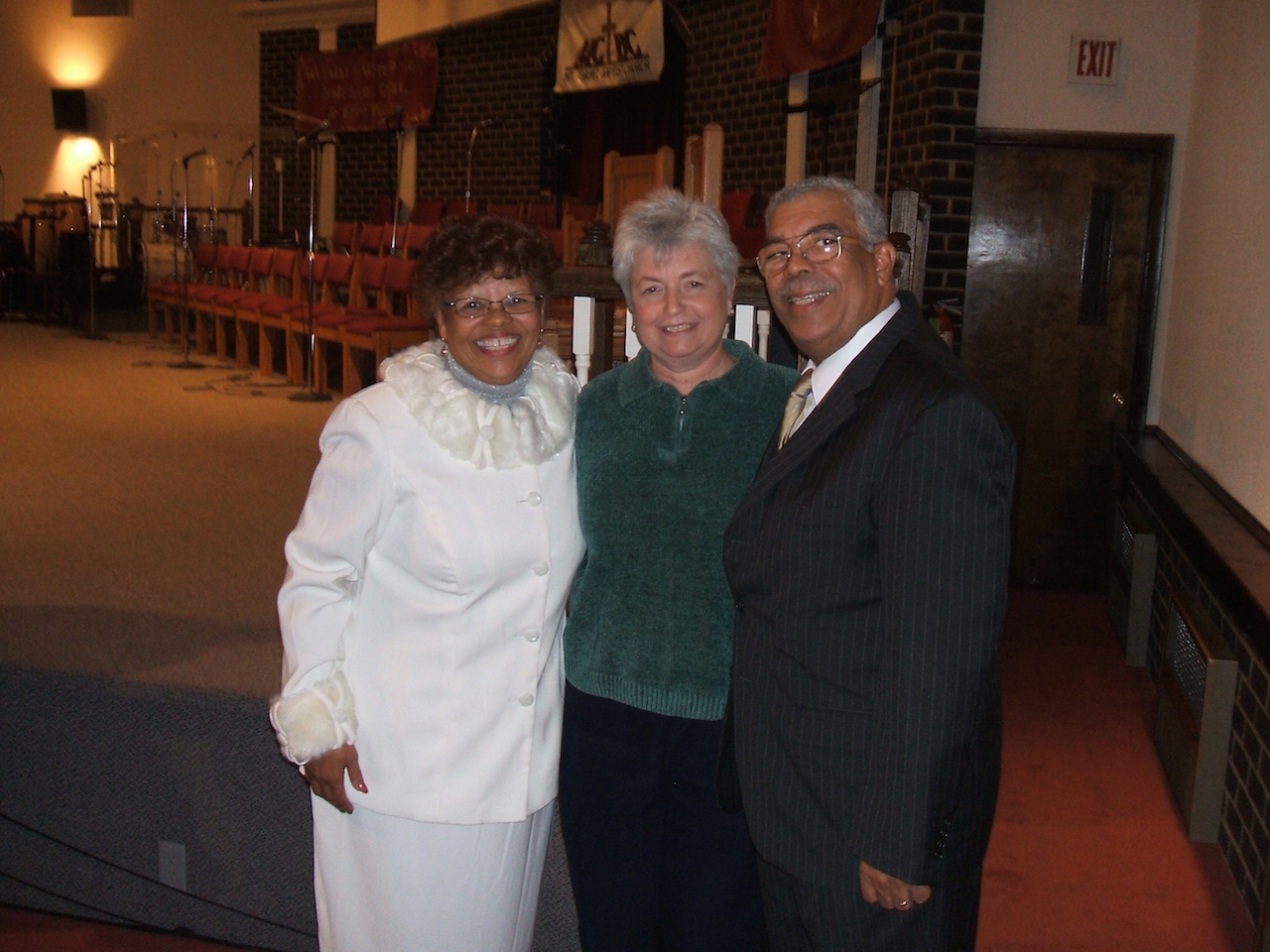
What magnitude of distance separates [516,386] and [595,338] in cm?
122

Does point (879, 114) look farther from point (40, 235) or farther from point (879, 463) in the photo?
point (40, 235)

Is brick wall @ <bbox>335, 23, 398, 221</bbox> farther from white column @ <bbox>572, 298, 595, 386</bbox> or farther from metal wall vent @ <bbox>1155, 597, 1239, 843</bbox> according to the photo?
metal wall vent @ <bbox>1155, 597, 1239, 843</bbox>

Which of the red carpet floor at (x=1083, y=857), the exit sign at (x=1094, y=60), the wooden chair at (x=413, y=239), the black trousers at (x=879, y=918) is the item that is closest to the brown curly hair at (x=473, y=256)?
the black trousers at (x=879, y=918)

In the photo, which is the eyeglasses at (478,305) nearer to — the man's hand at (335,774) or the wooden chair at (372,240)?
the man's hand at (335,774)

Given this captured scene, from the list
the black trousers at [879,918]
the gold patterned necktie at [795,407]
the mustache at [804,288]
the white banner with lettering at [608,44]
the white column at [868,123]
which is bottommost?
the black trousers at [879,918]

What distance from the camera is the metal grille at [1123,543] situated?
4469 mm

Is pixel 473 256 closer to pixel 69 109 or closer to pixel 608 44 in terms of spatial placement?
pixel 608 44

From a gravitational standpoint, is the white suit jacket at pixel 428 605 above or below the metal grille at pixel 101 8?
below

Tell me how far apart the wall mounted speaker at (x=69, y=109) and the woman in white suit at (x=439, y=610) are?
14.6 meters

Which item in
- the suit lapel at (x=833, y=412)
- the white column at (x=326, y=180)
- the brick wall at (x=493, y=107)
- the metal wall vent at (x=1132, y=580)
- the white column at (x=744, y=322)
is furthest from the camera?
the white column at (x=326, y=180)

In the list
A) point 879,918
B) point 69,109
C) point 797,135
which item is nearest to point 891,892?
point 879,918

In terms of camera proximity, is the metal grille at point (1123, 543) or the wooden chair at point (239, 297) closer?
the metal grille at point (1123, 543)

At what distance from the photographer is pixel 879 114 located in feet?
19.0

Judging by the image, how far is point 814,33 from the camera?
620cm
